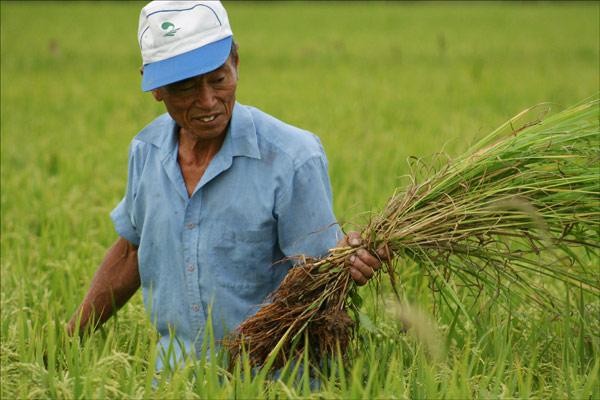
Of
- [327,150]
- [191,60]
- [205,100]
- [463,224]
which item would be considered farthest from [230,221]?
[327,150]

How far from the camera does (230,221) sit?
254cm

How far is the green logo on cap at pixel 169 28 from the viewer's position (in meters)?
2.46

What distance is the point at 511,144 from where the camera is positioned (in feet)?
8.20

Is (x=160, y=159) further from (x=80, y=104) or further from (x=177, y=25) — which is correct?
(x=80, y=104)

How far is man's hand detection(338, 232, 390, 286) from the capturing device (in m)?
2.40

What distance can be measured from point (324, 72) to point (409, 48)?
3400 mm

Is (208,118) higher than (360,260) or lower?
higher

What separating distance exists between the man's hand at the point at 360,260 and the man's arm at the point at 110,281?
720 mm

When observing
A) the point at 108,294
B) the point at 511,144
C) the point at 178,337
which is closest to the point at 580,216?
the point at 511,144

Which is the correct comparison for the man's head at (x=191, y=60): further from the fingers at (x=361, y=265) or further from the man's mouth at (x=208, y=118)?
the fingers at (x=361, y=265)

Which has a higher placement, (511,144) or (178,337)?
(511,144)

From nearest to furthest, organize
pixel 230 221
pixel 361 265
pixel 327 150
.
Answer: pixel 361 265 < pixel 230 221 < pixel 327 150

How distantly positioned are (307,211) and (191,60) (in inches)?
18.6

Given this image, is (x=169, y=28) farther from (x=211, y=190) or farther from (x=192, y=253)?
(x=192, y=253)
